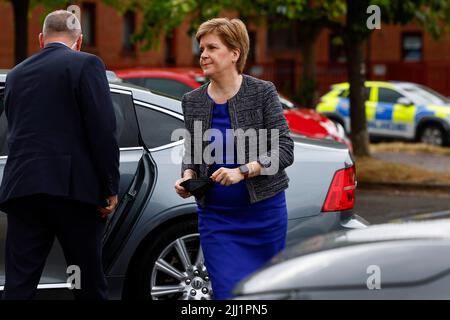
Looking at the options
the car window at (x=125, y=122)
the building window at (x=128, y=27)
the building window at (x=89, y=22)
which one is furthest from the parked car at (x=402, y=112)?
the car window at (x=125, y=122)

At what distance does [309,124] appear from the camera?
1346cm

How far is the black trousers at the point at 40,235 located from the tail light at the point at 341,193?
5.94ft

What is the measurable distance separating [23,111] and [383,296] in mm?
2307

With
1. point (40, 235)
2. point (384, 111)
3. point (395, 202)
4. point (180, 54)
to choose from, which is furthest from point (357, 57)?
point (180, 54)

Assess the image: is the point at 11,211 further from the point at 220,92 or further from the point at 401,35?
the point at 401,35

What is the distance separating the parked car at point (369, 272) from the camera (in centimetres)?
350

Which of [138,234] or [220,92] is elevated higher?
[220,92]

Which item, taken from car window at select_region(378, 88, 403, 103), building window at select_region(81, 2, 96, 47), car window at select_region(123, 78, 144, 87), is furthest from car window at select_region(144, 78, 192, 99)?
building window at select_region(81, 2, 96, 47)

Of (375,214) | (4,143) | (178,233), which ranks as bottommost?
(375,214)

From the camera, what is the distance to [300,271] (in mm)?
3682

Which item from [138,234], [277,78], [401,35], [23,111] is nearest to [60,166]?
[23,111]

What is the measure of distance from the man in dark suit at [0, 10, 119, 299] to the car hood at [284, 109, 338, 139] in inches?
303

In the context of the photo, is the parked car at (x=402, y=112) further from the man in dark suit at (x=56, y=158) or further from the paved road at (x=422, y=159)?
the man in dark suit at (x=56, y=158)
